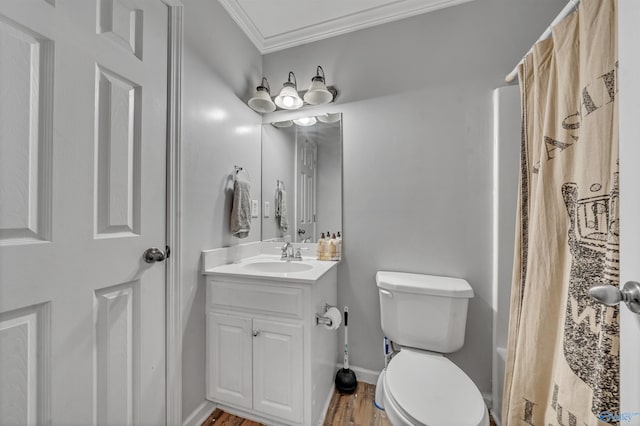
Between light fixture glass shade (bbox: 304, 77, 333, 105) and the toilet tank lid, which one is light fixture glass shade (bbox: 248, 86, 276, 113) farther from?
the toilet tank lid

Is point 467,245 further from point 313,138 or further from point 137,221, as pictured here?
point 137,221

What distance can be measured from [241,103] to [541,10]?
1754 mm

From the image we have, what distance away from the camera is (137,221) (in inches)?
37.9

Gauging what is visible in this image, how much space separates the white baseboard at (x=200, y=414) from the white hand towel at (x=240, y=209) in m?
0.91

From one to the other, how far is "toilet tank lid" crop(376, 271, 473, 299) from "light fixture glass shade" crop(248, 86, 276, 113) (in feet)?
4.22

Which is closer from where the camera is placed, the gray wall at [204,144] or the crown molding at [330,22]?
the gray wall at [204,144]

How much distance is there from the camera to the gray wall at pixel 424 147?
136cm

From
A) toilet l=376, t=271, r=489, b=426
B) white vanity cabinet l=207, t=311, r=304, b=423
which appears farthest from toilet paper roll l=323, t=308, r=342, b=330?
toilet l=376, t=271, r=489, b=426

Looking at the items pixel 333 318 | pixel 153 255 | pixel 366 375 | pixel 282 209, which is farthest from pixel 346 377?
pixel 153 255

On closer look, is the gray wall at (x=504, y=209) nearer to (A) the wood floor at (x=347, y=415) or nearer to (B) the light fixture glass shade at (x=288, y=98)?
(A) the wood floor at (x=347, y=415)

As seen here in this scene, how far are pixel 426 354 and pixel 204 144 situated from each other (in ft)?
5.10

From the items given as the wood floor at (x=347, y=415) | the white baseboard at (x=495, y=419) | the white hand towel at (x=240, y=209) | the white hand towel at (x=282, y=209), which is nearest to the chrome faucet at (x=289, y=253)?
the white hand towel at (x=282, y=209)

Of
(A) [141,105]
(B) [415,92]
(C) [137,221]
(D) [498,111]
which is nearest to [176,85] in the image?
(A) [141,105]

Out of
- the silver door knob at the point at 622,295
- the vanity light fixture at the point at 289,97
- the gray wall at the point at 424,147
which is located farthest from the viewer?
the vanity light fixture at the point at 289,97
